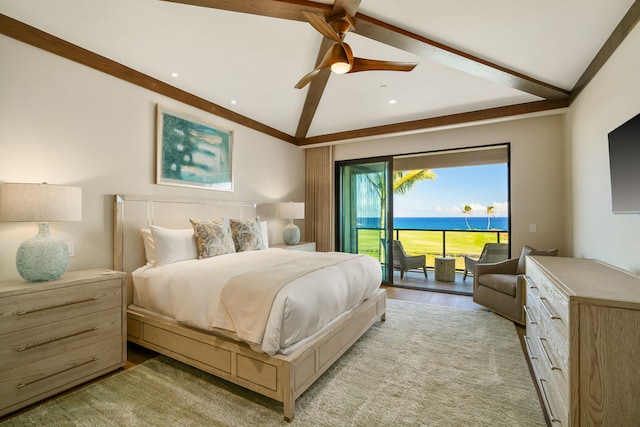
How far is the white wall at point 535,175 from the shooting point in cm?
384

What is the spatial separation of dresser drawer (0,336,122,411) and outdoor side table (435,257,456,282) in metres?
5.14

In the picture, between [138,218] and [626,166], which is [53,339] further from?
[626,166]

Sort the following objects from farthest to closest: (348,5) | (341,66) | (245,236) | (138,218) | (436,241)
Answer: (436,241) → (245,236) → (138,218) → (341,66) → (348,5)

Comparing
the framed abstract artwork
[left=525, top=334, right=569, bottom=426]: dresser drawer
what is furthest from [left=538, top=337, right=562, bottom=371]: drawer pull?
the framed abstract artwork

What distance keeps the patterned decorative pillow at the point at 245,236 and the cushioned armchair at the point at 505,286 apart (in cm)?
296

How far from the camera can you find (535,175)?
156 inches

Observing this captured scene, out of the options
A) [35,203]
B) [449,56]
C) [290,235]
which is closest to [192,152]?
[35,203]

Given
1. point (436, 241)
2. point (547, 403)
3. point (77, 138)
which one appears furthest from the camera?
point (436, 241)

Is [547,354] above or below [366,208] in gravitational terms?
below

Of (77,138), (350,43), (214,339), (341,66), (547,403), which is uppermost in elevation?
(350,43)

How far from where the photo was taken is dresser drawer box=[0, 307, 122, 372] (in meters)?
1.80

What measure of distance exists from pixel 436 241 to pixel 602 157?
7.98 metres

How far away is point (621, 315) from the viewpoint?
1230 millimetres

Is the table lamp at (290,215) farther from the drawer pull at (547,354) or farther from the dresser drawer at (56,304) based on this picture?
the drawer pull at (547,354)
